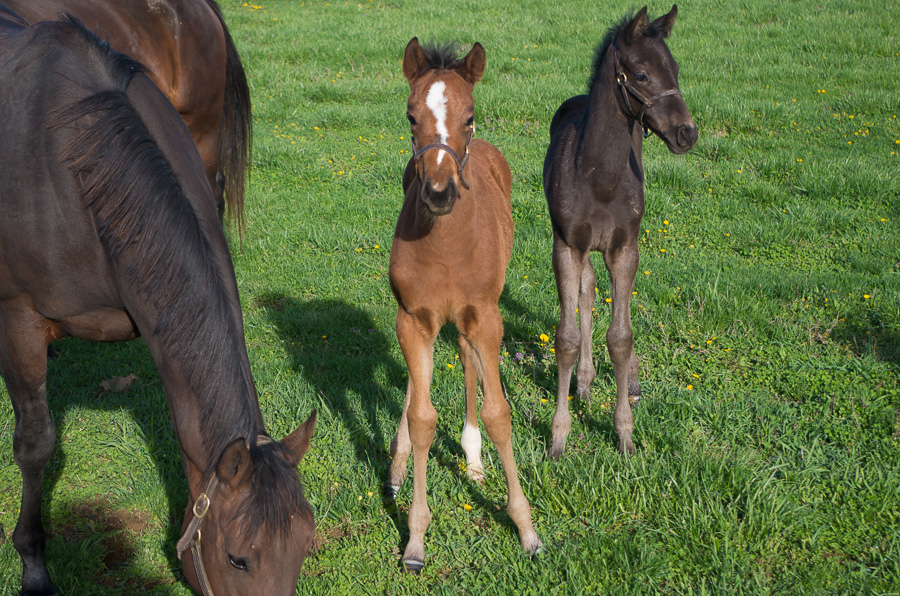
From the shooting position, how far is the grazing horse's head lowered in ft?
7.88

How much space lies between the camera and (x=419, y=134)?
2.54 metres

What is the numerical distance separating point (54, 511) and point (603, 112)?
3.26m

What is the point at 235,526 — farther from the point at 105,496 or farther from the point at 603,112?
the point at 603,112

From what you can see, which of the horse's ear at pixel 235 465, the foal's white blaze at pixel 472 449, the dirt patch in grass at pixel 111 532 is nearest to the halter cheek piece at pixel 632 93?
the foal's white blaze at pixel 472 449

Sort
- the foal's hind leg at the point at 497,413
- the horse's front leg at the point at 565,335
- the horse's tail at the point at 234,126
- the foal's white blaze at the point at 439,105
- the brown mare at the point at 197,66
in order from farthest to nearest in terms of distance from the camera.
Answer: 1. the horse's tail at the point at 234,126
2. the brown mare at the point at 197,66
3. the horse's front leg at the point at 565,335
4. the foal's hind leg at the point at 497,413
5. the foal's white blaze at the point at 439,105

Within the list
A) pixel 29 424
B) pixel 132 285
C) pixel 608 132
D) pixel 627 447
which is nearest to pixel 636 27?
pixel 608 132

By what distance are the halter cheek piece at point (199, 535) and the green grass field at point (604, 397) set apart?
2.67 feet

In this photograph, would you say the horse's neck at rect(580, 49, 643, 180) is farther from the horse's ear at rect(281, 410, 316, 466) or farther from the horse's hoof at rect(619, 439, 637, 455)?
the horse's ear at rect(281, 410, 316, 466)

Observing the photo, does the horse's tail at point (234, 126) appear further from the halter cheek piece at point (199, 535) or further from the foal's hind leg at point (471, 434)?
the halter cheek piece at point (199, 535)

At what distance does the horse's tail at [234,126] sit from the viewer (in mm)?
5617

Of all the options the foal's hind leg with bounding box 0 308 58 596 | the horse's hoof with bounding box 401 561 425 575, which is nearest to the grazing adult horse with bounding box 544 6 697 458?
the horse's hoof with bounding box 401 561 425 575

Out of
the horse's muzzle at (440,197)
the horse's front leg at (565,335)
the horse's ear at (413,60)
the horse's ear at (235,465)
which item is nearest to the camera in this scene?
the horse's ear at (235,465)

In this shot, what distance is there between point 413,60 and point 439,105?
0.94 feet

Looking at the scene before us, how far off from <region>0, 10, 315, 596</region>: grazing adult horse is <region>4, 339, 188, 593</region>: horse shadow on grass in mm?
213
